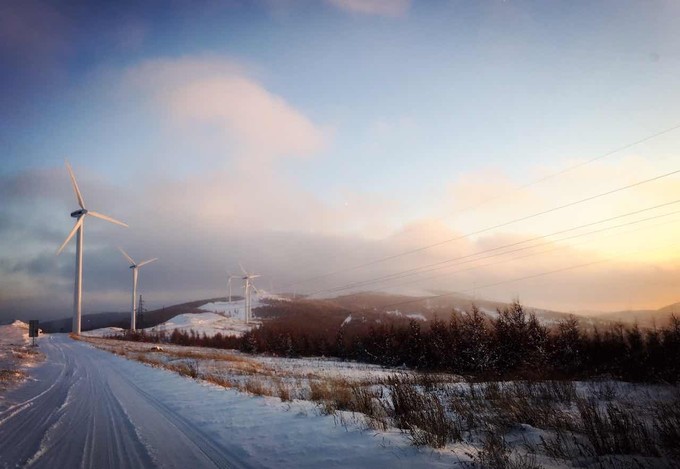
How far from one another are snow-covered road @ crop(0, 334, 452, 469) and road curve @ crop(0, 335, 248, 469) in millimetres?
18

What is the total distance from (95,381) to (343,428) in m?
16.6

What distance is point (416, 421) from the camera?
8.13m

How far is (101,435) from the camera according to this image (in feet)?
25.8

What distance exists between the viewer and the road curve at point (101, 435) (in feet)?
20.8

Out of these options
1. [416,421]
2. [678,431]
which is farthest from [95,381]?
[678,431]

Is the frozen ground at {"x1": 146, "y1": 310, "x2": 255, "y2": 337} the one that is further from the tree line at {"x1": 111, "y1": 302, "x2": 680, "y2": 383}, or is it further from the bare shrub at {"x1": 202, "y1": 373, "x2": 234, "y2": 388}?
the bare shrub at {"x1": 202, "y1": 373, "x2": 234, "y2": 388}

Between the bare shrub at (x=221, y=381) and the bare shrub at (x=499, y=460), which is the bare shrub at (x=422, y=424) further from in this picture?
the bare shrub at (x=221, y=381)

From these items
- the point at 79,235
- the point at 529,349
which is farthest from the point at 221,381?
the point at 79,235

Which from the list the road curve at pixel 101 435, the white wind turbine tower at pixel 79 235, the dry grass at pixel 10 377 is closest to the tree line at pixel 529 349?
the road curve at pixel 101 435

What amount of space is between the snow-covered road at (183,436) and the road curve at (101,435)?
0.06 feet

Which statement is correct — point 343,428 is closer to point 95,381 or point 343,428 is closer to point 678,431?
point 678,431

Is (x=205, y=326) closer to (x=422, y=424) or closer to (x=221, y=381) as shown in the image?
(x=221, y=381)

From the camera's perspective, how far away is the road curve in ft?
20.8

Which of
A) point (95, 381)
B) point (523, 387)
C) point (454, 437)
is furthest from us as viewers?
point (95, 381)
